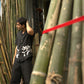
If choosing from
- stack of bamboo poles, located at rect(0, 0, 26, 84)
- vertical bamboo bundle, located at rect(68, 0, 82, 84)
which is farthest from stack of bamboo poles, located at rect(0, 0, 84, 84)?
stack of bamboo poles, located at rect(0, 0, 26, 84)

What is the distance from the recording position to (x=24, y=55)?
1410 millimetres

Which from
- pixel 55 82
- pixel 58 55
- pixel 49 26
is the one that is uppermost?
pixel 49 26

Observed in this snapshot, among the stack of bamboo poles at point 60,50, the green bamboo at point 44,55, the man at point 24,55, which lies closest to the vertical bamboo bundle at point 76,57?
the stack of bamboo poles at point 60,50

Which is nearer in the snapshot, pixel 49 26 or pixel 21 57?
pixel 49 26

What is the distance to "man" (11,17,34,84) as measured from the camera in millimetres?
1400

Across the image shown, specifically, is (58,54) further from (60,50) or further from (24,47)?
(24,47)

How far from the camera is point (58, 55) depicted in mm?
700

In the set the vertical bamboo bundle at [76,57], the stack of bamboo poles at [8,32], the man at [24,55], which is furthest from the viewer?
the stack of bamboo poles at [8,32]

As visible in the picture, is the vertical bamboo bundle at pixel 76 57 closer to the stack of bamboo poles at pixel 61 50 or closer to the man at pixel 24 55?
the stack of bamboo poles at pixel 61 50

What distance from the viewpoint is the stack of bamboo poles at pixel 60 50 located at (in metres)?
0.66

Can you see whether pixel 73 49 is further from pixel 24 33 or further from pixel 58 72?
pixel 24 33

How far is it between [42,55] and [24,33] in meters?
0.77

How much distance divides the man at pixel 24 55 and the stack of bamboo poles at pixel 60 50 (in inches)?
25.5

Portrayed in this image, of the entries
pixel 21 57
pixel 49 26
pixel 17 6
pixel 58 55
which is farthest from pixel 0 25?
pixel 58 55
